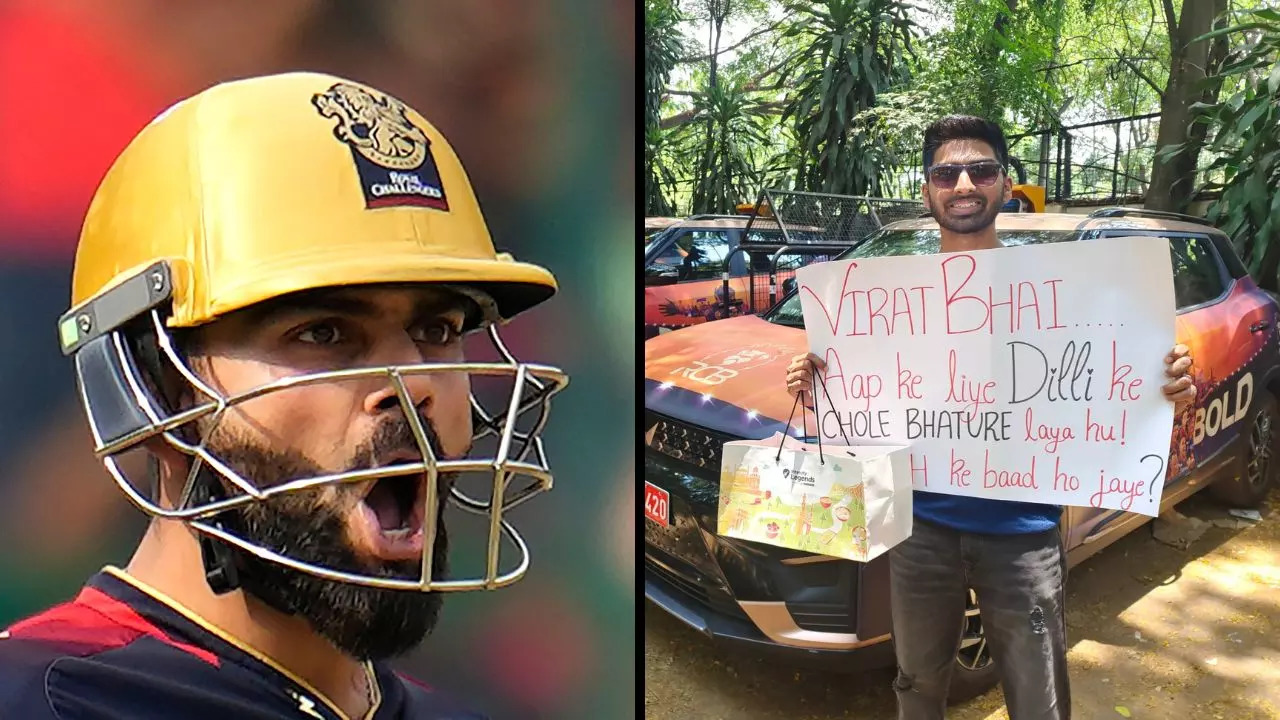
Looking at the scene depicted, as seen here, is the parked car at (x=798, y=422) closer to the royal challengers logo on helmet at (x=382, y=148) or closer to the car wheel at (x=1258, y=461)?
the car wheel at (x=1258, y=461)

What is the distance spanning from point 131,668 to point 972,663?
1514 mm

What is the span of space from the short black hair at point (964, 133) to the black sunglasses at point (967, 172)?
16mm

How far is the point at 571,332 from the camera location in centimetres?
137

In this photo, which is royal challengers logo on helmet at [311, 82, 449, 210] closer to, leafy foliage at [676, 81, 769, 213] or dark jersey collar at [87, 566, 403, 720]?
dark jersey collar at [87, 566, 403, 720]

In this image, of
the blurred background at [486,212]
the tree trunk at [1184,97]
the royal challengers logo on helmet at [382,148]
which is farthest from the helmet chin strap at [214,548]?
the tree trunk at [1184,97]

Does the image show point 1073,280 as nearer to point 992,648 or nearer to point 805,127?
point 805,127

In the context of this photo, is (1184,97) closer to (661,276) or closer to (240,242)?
(661,276)

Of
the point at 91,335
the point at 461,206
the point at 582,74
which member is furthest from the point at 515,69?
the point at 91,335

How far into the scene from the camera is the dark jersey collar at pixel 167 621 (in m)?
0.98

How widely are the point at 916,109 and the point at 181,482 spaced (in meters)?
1.44

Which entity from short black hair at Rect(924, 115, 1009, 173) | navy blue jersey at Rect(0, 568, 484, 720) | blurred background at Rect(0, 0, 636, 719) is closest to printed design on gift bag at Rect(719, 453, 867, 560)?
blurred background at Rect(0, 0, 636, 719)

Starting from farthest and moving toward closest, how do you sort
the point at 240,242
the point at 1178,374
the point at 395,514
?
the point at 1178,374, the point at 395,514, the point at 240,242

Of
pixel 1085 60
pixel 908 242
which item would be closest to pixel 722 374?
pixel 908 242

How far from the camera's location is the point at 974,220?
153cm
